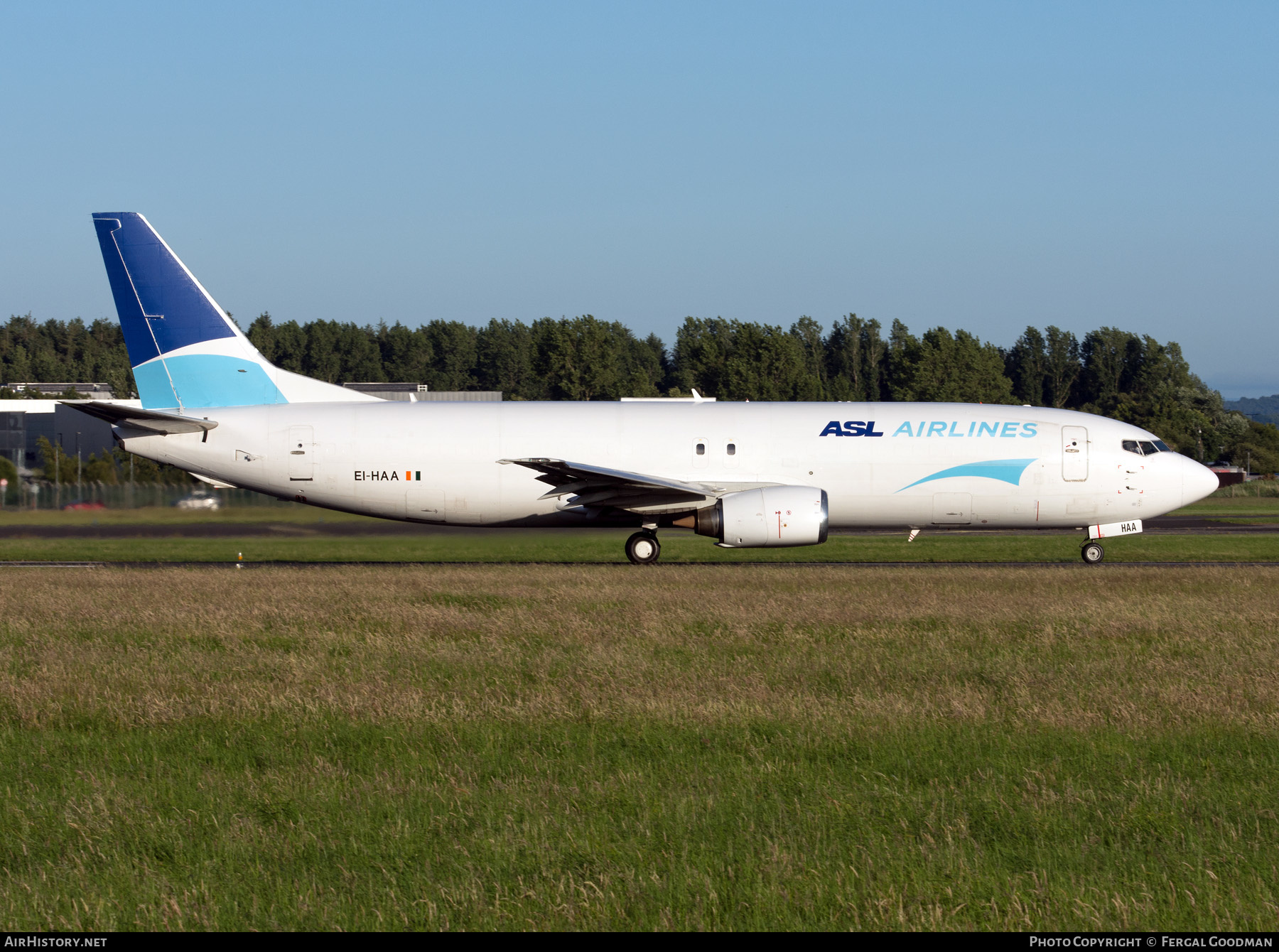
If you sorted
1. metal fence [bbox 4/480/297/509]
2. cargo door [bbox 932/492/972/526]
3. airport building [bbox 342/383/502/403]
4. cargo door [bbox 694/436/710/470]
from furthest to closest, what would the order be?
airport building [bbox 342/383/502/403] → metal fence [bbox 4/480/297/509] → cargo door [bbox 932/492/972/526] → cargo door [bbox 694/436/710/470]

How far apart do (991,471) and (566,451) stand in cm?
1025

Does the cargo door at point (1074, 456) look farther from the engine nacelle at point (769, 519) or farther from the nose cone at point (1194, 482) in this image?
the engine nacelle at point (769, 519)

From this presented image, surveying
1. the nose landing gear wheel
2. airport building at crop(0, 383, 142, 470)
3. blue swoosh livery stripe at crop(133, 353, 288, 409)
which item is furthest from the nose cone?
airport building at crop(0, 383, 142, 470)

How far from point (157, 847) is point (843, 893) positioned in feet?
13.1

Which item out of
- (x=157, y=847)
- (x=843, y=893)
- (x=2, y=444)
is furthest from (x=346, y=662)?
(x=2, y=444)

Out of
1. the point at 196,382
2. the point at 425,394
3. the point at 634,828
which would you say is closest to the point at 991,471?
the point at 196,382

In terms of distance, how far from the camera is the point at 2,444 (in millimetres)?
62250

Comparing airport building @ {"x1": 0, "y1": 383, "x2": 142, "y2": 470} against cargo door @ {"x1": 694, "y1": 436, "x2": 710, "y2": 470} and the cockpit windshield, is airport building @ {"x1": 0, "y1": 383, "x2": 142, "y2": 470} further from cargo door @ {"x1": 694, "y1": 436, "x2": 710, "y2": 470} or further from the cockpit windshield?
the cockpit windshield

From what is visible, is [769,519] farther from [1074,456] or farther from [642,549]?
[1074,456]

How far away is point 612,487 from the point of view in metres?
26.6

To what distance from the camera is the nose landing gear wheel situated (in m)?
27.9

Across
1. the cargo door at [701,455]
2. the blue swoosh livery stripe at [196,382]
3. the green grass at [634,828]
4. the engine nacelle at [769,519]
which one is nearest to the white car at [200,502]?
the blue swoosh livery stripe at [196,382]

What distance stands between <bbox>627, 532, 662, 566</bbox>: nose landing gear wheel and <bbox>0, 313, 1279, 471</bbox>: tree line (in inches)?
2404

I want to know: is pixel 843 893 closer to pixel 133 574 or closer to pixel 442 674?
pixel 442 674
